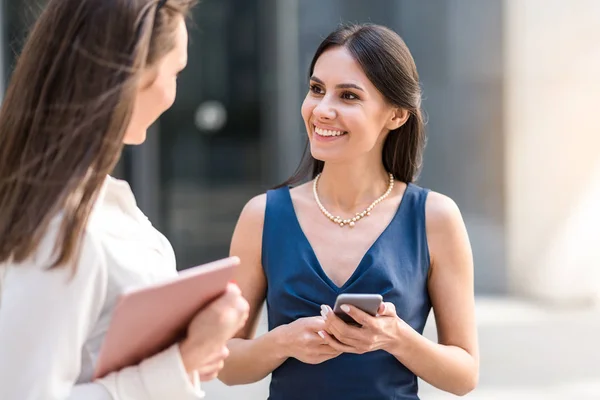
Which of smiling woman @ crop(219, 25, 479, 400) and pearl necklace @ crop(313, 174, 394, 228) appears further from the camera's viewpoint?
pearl necklace @ crop(313, 174, 394, 228)

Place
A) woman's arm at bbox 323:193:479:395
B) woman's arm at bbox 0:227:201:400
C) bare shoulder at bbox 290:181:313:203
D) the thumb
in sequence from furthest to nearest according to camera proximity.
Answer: bare shoulder at bbox 290:181:313:203 → woman's arm at bbox 323:193:479:395 → the thumb → woman's arm at bbox 0:227:201:400

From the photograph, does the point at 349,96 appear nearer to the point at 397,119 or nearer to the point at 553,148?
the point at 397,119

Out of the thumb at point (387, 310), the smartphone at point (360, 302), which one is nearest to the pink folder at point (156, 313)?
the smartphone at point (360, 302)

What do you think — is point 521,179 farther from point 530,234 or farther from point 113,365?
point 113,365

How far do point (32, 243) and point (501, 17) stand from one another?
574 cm

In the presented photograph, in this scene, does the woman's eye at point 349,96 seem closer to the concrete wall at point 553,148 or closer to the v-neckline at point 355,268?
the v-neckline at point 355,268

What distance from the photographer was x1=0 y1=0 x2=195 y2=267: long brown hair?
52.8 inches

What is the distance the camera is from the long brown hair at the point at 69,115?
1341mm

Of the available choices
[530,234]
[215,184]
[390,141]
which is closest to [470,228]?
[530,234]

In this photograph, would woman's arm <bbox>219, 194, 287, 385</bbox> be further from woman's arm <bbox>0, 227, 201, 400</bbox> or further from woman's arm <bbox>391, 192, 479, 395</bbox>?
woman's arm <bbox>0, 227, 201, 400</bbox>

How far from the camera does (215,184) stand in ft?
22.8

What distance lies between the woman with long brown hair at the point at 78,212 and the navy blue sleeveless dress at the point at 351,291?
622 millimetres

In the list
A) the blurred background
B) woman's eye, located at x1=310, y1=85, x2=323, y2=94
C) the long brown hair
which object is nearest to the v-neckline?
woman's eye, located at x1=310, y1=85, x2=323, y2=94

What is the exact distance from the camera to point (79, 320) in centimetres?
131
